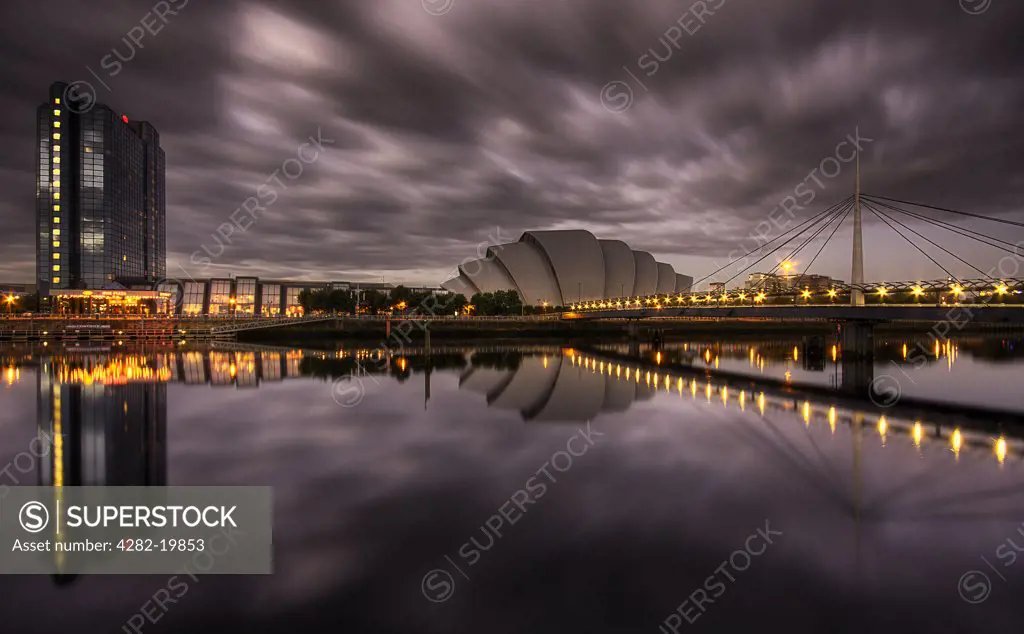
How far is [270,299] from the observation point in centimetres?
11131

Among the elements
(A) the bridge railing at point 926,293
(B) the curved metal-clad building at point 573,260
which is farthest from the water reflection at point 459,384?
(B) the curved metal-clad building at point 573,260

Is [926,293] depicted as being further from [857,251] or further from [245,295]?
[245,295]

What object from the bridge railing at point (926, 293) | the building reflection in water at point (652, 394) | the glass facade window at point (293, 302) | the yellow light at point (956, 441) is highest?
the glass facade window at point (293, 302)

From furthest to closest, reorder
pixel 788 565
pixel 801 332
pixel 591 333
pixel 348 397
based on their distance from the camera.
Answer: pixel 801 332
pixel 591 333
pixel 348 397
pixel 788 565

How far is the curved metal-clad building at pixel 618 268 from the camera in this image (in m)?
117

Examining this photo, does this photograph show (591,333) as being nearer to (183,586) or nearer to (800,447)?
(800,447)

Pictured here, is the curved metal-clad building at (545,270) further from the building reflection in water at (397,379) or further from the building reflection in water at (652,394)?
the building reflection in water at (652,394)

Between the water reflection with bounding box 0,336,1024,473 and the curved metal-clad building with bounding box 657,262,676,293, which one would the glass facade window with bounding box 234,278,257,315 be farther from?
the curved metal-clad building with bounding box 657,262,676,293

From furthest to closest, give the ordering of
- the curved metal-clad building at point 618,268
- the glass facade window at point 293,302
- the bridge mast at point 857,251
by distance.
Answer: the curved metal-clad building at point 618,268, the glass facade window at point 293,302, the bridge mast at point 857,251

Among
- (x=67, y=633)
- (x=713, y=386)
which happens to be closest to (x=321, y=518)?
(x=67, y=633)

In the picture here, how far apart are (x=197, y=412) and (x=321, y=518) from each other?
13581 mm

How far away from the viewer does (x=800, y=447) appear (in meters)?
15.6

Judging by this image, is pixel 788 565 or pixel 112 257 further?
pixel 112 257

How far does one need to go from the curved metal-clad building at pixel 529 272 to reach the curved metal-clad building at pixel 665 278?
33353 millimetres
